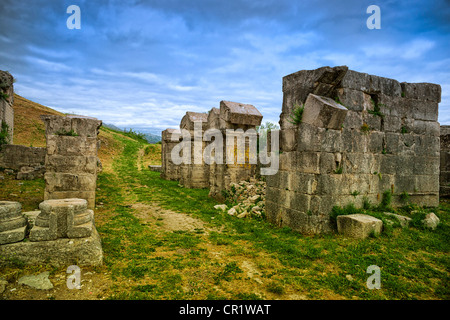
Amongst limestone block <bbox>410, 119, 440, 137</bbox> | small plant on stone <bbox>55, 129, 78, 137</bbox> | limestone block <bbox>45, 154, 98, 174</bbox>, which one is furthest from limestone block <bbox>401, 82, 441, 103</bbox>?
small plant on stone <bbox>55, 129, 78, 137</bbox>

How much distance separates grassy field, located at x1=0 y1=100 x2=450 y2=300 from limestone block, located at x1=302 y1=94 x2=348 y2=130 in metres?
2.28

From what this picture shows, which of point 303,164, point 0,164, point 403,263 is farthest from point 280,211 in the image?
point 0,164

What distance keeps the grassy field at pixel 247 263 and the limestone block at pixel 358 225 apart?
0.17m

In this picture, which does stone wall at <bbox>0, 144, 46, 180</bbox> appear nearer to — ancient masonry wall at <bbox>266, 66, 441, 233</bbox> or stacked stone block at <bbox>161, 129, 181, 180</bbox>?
stacked stone block at <bbox>161, 129, 181, 180</bbox>

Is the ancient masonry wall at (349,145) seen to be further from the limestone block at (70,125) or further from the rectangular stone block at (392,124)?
the limestone block at (70,125)

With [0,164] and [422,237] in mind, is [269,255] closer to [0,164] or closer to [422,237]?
[422,237]

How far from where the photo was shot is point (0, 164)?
43.1 ft

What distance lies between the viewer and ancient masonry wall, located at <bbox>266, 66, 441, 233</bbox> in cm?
532

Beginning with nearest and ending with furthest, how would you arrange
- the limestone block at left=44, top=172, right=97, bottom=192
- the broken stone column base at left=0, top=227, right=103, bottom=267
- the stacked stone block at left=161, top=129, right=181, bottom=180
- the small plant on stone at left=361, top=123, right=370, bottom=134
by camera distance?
the broken stone column base at left=0, top=227, right=103, bottom=267 < the small plant on stone at left=361, top=123, right=370, bottom=134 < the limestone block at left=44, top=172, right=97, bottom=192 < the stacked stone block at left=161, top=129, right=181, bottom=180

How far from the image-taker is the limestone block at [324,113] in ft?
17.1

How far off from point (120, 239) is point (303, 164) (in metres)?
4.30
